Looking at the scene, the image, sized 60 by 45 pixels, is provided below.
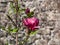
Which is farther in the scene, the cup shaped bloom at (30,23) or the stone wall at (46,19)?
the stone wall at (46,19)

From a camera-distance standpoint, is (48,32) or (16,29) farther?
(48,32)

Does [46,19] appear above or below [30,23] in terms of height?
below

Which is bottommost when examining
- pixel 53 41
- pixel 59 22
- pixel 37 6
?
pixel 53 41

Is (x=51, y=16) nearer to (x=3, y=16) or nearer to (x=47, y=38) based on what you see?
(x=47, y=38)

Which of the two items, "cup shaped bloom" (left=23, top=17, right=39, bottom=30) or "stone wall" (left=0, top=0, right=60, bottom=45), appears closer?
"cup shaped bloom" (left=23, top=17, right=39, bottom=30)

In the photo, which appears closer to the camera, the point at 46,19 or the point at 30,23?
the point at 30,23

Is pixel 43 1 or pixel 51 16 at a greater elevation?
pixel 43 1

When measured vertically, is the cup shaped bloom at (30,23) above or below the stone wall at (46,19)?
above

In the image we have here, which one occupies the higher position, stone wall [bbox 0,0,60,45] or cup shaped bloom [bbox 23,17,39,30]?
cup shaped bloom [bbox 23,17,39,30]

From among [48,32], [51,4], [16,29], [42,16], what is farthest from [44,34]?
[16,29]

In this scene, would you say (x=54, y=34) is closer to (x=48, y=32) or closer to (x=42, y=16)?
(x=48, y=32)

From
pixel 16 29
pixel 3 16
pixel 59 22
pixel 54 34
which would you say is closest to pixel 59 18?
pixel 59 22
